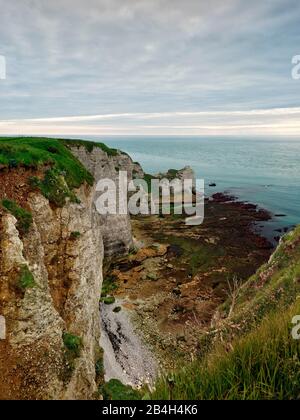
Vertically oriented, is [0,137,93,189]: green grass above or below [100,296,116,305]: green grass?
above

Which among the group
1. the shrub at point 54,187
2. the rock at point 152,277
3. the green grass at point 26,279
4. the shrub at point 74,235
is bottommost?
the rock at point 152,277

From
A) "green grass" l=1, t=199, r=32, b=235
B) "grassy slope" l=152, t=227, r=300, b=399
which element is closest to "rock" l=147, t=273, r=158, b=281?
"green grass" l=1, t=199, r=32, b=235

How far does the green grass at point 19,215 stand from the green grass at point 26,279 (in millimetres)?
1869

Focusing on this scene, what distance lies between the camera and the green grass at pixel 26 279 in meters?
10.9

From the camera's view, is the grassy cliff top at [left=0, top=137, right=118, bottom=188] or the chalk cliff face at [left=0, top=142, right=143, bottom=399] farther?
the grassy cliff top at [left=0, top=137, right=118, bottom=188]

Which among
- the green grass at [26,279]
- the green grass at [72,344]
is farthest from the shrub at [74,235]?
the green grass at [72,344]

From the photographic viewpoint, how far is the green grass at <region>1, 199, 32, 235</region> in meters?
12.3

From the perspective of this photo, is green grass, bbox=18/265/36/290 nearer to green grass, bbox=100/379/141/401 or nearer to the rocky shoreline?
green grass, bbox=100/379/141/401

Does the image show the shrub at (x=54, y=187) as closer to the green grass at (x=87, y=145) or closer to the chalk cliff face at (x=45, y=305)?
the chalk cliff face at (x=45, y=305)

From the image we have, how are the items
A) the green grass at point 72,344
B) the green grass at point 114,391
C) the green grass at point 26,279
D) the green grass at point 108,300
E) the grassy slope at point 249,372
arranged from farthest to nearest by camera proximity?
the green grass at point 108,300 → the green grass at point 114,391 → the green grass at point 72,344 → the green grass at point 26,279 → the grassy slope at point 249,372

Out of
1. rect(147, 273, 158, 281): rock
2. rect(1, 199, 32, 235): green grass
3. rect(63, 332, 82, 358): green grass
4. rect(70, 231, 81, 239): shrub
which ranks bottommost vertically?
rect(147, 273, 158, 281): rock

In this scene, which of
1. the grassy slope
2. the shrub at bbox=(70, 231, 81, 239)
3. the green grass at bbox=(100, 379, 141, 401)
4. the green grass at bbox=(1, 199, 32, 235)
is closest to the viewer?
the grassy slope
